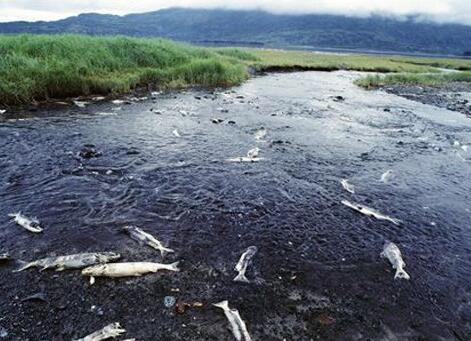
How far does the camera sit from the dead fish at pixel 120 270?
8.19 m

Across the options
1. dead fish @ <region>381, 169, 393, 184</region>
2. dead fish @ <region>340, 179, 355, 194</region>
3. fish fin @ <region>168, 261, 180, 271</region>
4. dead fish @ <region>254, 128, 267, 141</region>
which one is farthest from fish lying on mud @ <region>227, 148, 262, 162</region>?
fish fin @ <region>168, 261, 180, 271</region>

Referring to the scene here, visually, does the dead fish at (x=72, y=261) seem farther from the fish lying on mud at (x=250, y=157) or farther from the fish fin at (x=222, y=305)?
the fish lying on mud at (x=250, y=157)

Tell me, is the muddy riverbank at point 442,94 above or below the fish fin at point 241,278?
below

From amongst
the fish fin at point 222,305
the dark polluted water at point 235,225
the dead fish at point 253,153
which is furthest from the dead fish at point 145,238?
the dead fish at point 253,153

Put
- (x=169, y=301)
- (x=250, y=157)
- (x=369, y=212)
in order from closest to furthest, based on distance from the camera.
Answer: (x=169, y=301) < (x=369, y=212) < (x=250, y=157)

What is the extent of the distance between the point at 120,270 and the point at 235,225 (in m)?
3.51

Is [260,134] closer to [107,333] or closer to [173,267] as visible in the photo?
[173,267]

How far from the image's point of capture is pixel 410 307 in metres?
7.87

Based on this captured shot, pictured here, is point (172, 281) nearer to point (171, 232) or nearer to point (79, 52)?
point (171, 232)

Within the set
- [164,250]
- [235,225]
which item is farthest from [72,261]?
[235,225]

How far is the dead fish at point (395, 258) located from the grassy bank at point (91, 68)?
21.2 m

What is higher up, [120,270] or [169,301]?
[120,270]

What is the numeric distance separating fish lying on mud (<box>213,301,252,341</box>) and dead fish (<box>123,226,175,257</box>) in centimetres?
236

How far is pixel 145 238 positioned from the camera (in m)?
9.56
